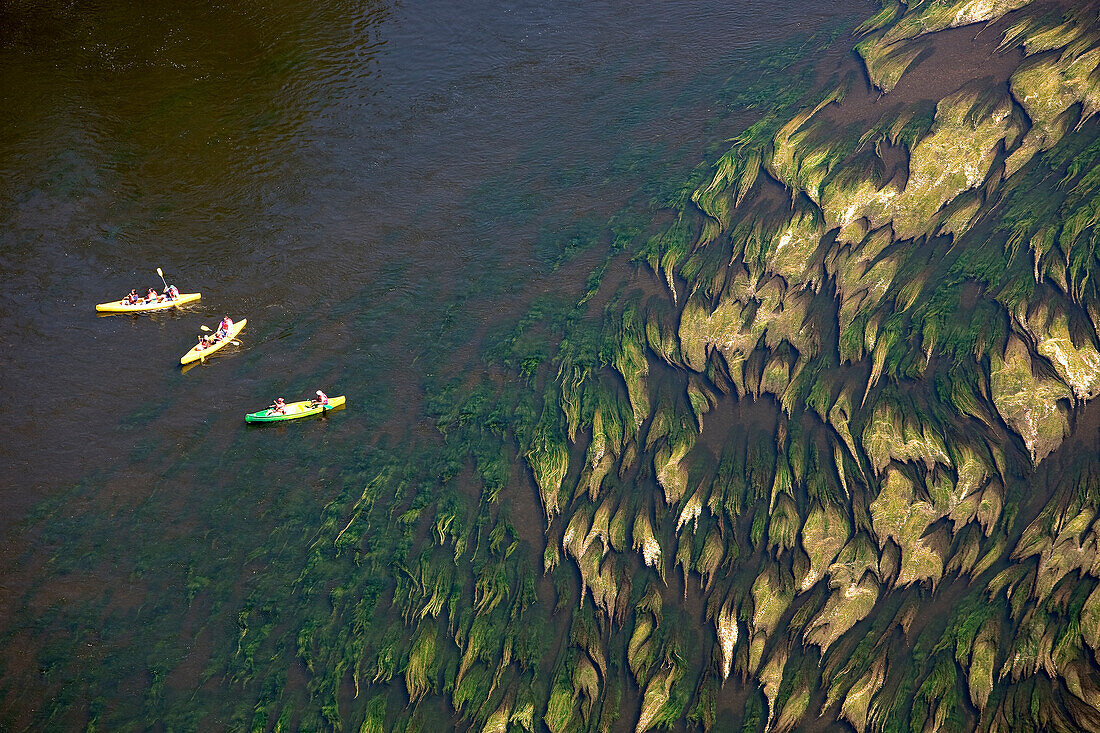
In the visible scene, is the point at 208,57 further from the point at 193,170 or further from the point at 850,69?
the point at 850,69

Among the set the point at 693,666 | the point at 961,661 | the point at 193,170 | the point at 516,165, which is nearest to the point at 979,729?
the point at 961,661

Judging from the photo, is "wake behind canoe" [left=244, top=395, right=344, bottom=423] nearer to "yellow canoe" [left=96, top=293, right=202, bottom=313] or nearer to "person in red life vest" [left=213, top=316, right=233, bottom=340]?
"person in red life vest" [left=213, top=316, right=233, bottom=340]

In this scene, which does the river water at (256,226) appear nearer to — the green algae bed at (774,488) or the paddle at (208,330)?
the paddle at (208,330)

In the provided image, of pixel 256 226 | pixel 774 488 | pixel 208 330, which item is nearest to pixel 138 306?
pixel 208 330

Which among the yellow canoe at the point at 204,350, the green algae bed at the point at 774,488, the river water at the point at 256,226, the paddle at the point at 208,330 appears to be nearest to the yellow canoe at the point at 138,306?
the river water at the point at 256,226

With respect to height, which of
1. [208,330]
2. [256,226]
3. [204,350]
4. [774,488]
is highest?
[256,226]

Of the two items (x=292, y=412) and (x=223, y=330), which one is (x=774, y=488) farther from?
(x=223, y=330)
